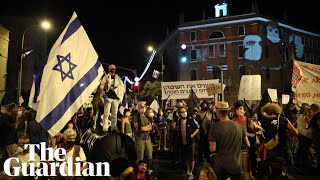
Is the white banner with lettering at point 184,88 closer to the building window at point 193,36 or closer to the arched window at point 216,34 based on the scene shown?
the arched window at point 216,34

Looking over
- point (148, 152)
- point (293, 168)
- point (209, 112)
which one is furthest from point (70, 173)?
point (293, 168)

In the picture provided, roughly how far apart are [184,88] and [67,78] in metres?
13.3

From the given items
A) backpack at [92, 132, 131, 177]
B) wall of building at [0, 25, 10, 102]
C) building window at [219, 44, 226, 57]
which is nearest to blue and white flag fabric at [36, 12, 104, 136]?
backpack at [92, 132, 131, 177]

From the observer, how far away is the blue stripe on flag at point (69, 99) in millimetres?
6050

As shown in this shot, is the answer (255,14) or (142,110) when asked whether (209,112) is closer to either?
(142,110)

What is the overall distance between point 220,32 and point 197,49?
16.3ft

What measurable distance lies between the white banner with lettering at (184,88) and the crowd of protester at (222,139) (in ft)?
22.1

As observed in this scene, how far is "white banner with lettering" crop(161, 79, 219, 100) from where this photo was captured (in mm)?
18828

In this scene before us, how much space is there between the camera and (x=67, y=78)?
21.1 feet

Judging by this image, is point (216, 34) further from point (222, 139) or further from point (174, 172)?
point (222, 139)

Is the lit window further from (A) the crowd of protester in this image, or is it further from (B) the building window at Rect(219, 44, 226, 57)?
(A) the crowd of protester

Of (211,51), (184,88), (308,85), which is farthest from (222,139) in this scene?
(211,51)

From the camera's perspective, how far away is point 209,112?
11242mm

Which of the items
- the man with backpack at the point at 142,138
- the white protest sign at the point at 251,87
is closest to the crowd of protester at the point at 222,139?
the man with backpack at the point at 142,138
